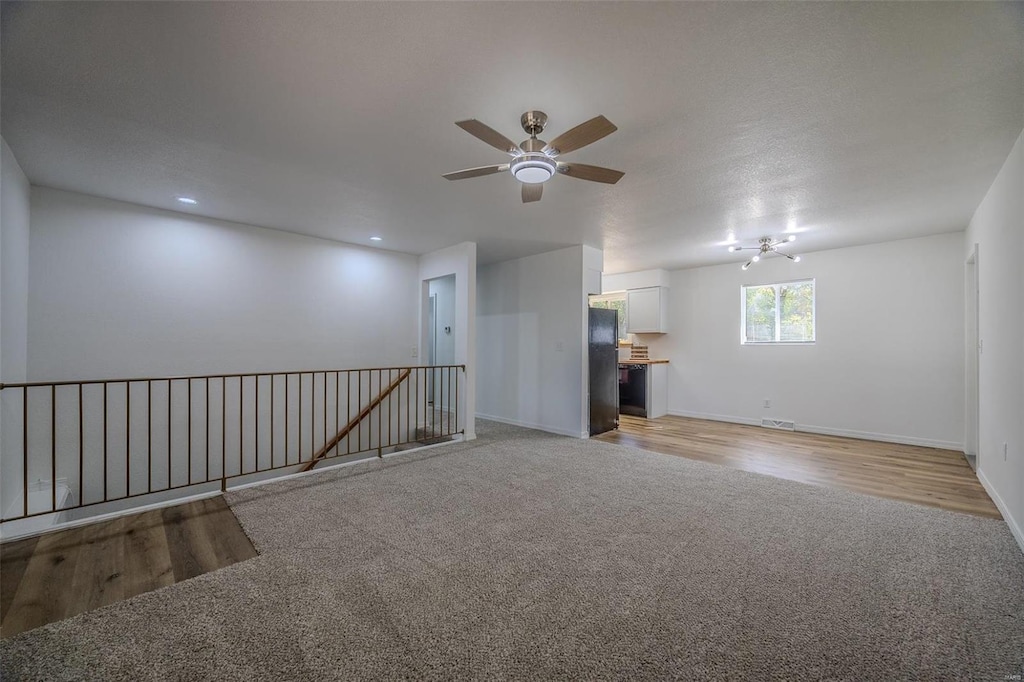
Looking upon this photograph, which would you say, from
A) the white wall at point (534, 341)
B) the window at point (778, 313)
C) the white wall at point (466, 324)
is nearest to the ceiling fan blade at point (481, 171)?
the white wall at point (466, 324)

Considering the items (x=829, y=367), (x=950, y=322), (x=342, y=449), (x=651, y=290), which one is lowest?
(x=342, y=449)

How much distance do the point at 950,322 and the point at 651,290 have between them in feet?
11.7

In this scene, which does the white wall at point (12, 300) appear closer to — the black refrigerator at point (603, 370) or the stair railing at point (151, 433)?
the stair railing at point (151, 433)

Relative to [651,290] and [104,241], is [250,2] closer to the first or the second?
[104,241]

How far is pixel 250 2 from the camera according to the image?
60.6 inches

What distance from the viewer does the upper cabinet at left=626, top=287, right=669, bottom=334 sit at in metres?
6.88

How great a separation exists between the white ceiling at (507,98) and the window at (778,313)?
218 centimetres

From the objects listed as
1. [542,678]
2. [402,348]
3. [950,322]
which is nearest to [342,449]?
[402,348]

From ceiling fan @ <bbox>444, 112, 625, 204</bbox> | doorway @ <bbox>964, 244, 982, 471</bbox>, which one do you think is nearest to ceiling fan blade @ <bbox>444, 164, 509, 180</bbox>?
ceiling fan @ <bbox>444, 112, 625, 204</bbox>

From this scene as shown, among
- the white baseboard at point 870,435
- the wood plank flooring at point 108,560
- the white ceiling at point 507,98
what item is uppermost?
the white ceiling at point 507,98

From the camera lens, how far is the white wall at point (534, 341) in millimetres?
5336

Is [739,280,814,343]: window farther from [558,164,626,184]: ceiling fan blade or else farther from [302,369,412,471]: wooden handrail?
[302,369,412,471]: wooden handrail

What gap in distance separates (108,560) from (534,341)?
180 inches

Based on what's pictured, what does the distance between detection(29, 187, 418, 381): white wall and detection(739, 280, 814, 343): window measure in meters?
5.35
